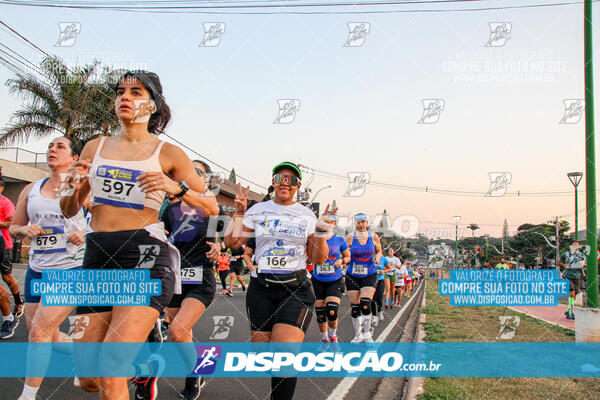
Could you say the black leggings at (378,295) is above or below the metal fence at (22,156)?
below

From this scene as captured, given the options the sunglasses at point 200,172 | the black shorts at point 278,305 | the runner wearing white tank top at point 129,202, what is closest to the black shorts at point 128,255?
the runner wearing white tank top at point 129,202

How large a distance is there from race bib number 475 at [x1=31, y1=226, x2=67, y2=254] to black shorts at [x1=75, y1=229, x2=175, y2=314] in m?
2.00

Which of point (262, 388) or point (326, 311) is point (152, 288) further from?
point (326, 311)

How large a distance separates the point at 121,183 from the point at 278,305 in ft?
5.81

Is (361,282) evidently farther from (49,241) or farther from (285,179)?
(49,241)

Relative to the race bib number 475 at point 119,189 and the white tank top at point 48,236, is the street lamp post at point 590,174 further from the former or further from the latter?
the white tank top at point 48,236

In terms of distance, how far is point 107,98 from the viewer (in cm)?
2233

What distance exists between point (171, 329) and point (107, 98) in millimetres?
20455

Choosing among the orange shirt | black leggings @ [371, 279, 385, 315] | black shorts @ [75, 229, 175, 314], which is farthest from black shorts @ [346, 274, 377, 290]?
the orange shirt

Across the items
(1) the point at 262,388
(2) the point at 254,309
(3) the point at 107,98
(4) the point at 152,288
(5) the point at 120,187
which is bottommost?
(1) the point at 262,388

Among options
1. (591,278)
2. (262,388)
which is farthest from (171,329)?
(591,278)

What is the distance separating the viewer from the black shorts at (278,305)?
12.9 ft

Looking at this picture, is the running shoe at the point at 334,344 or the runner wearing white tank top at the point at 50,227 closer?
the runner wearing white tank top at the point at 50,227

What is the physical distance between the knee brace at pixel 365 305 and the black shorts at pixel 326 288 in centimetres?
72
